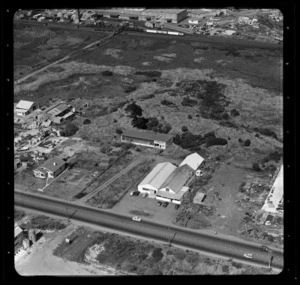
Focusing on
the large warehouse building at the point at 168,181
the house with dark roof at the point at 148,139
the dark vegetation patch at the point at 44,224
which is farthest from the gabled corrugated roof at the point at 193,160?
the dark vegetation patch at the point at 44,224

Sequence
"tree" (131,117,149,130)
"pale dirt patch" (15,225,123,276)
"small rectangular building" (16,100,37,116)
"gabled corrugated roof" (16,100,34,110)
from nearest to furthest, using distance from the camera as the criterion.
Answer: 1. "pale dirt patch" (15,225,123,276)
2. "tree" (131,117,149,130)
3. "small rectangular building" (16,100,37,116)
4. "gabled corrugated roof" (16,100,34,110)

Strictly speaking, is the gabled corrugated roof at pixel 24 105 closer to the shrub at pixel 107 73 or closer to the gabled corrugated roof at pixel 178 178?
the shrub at pixel 107 73

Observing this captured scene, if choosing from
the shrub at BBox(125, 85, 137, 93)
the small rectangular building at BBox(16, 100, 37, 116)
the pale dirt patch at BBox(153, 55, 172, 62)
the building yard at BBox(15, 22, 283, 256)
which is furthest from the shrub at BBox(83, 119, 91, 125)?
the pale dirt patch at BBox(153, 55, 172, 62)

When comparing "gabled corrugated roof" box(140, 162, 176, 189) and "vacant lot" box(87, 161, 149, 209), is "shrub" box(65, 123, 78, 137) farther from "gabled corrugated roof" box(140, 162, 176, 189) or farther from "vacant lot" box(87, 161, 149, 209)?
"gabled corrugated roof" box(140, 162, 176, 189)

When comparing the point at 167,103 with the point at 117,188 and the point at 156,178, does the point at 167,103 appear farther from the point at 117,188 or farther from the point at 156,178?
the point at 117,188

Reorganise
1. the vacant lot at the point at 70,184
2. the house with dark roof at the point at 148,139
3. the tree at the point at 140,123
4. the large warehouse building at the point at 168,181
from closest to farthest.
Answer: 1. the large warehouse building at the point at 168,181
2. the vacant lot at the point at 70,184
3. the house with dark roof at the point at 148,139
4. the tree at the point at 140,123

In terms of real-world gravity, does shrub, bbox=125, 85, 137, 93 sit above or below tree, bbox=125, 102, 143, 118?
below

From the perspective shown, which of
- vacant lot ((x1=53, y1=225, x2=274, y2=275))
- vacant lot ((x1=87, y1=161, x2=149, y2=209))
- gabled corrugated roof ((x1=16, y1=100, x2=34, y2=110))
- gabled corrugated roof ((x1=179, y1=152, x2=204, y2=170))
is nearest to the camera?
vacant lot ((x1=53, y1=225, x2=274, y2=275))
